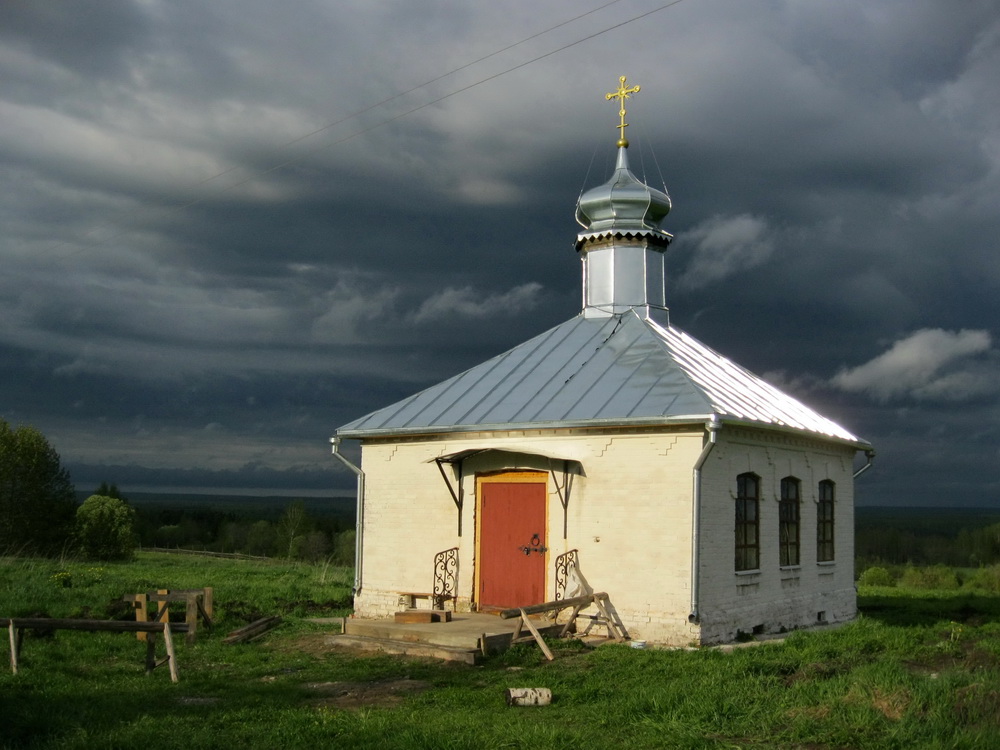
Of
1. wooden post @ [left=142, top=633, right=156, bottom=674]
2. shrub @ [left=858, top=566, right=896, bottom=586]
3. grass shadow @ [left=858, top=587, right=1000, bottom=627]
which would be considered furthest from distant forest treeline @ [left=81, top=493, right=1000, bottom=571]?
wooden post @ [left=142, top=633, right=156, bottom=674]

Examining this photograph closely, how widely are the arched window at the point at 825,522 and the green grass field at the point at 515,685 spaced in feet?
9.80

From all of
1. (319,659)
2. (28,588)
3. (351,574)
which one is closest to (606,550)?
(319,659)

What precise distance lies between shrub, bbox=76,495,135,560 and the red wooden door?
26436mm

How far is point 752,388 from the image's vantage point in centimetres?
1664

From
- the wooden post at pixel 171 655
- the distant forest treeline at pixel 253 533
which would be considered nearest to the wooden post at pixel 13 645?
the wooden post at pixel 171 655

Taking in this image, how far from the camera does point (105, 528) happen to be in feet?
129

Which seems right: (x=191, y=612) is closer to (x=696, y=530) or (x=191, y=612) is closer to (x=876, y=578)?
(x=696, y=530)

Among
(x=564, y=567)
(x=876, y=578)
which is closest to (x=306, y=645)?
(x=564, y=567)

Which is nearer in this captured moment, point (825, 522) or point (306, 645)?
point (306, 645)

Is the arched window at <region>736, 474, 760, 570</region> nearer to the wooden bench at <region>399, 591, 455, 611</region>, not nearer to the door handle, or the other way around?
the door handle

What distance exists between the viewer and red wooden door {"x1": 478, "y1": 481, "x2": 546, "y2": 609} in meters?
14.5

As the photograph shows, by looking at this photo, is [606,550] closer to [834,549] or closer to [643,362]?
[643,362]

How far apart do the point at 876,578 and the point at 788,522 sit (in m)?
15.7

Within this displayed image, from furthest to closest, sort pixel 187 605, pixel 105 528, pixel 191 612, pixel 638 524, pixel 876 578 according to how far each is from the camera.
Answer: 1. pixel 105 528
2. pixel 876 578
3. pixel 638 524
4. pixel 187 605
5. pixel 191 612
